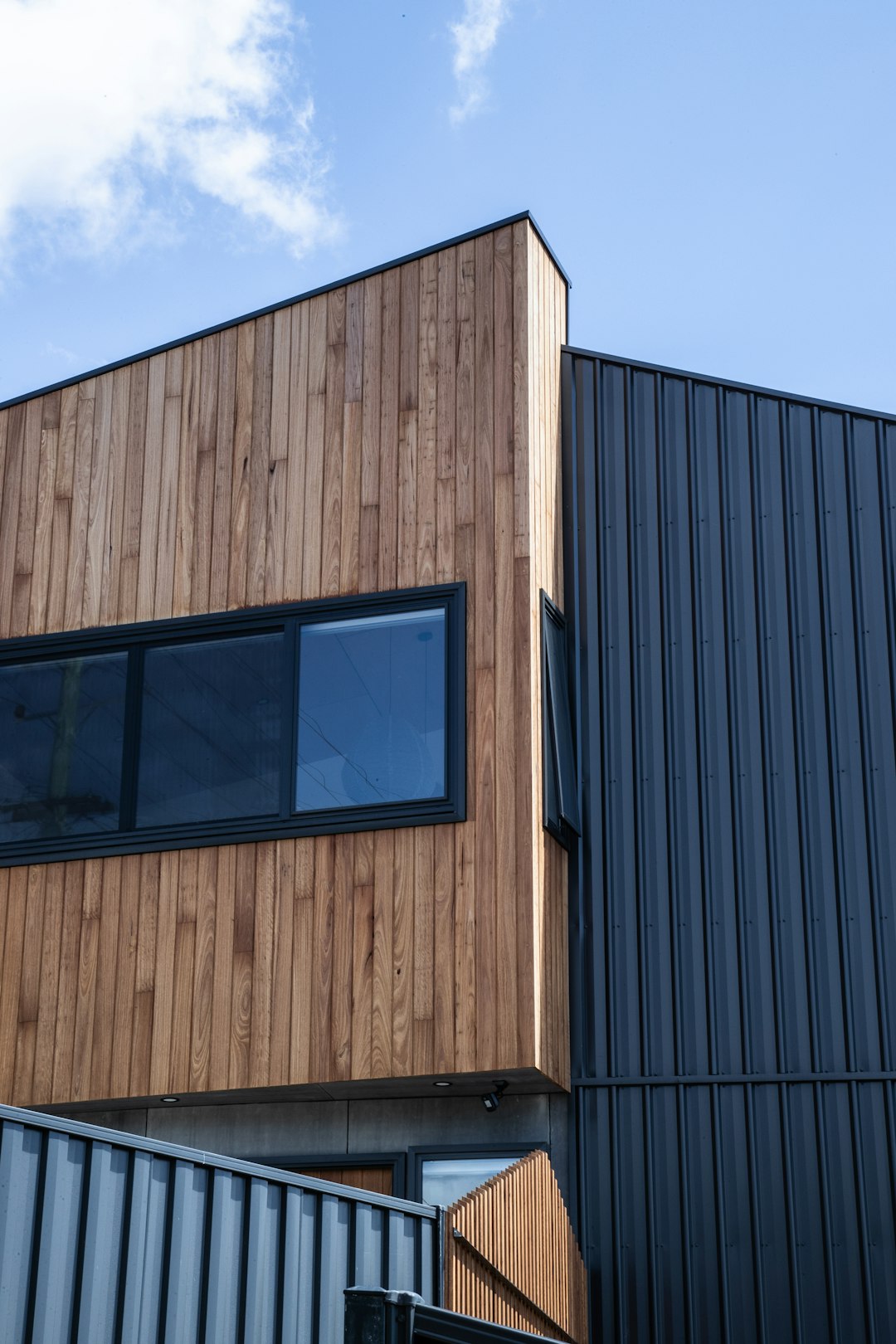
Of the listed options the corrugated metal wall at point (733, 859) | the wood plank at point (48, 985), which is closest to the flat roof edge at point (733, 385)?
the corrugated metal wall at point (733, 859)

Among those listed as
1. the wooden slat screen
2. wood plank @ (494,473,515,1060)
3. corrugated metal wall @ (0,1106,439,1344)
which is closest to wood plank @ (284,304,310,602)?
wood plank @ (494,473,515,1060)

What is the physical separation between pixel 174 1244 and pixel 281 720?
4.28 meters

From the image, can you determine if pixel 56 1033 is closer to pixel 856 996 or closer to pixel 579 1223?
pixel 579 1223

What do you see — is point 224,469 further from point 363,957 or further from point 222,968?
point 363,957

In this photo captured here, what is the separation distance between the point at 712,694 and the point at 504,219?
128 inches

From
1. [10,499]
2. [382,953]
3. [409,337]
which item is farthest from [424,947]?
[10,499]

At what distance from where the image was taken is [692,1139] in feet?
29.5

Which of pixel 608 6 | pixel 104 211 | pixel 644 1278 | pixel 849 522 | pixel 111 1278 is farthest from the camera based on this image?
pixel 104 211

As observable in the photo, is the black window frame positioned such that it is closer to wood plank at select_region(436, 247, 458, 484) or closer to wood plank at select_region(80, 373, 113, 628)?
wood plank at select_region(80, 373, 113, 628)

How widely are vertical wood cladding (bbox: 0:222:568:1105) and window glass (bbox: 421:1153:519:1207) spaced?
63 centimetres

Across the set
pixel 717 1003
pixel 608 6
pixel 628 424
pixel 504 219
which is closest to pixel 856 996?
pixel 717 1003

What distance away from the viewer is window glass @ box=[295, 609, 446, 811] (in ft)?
29.7

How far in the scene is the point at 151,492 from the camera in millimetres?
10219

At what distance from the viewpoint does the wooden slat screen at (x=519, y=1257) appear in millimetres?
6565
